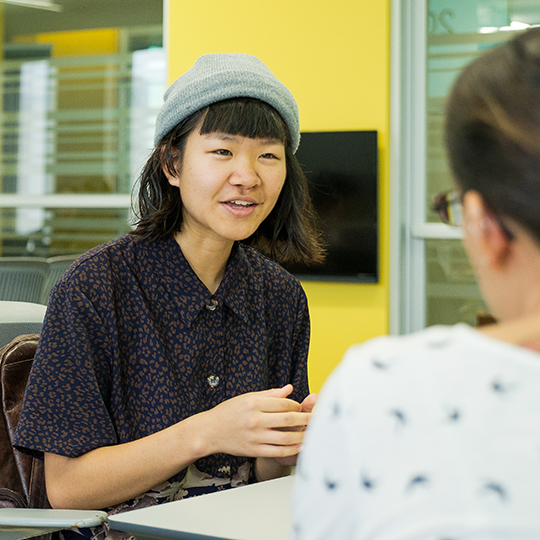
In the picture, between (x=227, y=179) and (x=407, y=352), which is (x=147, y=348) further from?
(x=407, y=352)

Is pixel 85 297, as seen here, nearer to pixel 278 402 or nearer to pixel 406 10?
pixel 278 402

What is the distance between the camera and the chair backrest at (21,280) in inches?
108

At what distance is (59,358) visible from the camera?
3.83 feet

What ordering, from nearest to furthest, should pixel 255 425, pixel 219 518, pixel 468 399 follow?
pixel 468 399
pixel 219 518
pixel 255 425

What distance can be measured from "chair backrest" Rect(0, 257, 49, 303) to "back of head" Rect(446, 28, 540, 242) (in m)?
2.43

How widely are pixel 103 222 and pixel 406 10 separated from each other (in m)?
1.93

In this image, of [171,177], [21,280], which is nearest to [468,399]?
[171,177]

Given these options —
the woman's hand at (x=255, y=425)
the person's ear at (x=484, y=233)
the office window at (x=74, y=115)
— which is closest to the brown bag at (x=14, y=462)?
the woman's hand at (x=255, y=425)

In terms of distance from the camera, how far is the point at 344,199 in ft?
10.8

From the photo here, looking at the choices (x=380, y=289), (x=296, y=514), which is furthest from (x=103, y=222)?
(x=296, y=514)

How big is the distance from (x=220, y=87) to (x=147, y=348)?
484 millimetres

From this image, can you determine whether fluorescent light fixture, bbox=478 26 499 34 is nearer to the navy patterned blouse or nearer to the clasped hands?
the navy patterned blouse

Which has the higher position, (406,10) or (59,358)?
(406,10)

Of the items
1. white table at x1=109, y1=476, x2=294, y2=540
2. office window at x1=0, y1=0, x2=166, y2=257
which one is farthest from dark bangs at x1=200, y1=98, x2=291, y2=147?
office window at x1=0, y1=0, x2=166, y2=257
